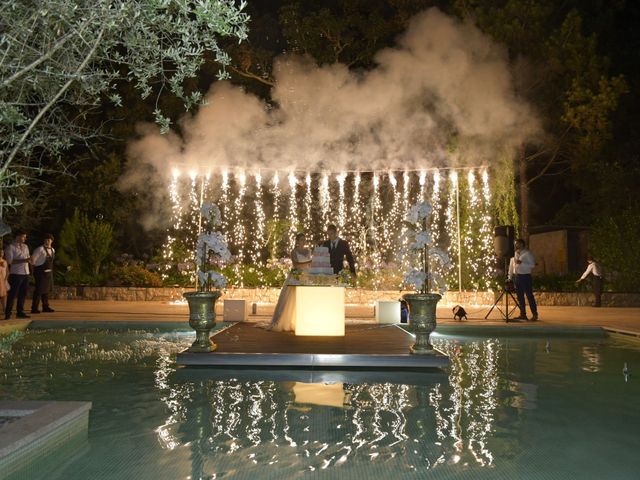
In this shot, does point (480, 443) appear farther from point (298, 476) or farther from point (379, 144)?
point (379, 144)

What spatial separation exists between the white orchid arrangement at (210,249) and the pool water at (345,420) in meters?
1.13

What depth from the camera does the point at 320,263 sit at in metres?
10.5

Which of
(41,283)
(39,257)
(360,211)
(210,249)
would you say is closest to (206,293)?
(210,249)

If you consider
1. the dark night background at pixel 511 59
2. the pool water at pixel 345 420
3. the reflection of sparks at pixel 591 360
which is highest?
the dark night background at pixel 511 59

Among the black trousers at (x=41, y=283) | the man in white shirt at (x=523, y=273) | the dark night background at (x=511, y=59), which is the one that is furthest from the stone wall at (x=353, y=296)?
the black trousers at (x=41, y=283)

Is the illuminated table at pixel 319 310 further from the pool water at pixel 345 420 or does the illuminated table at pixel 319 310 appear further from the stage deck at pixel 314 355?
the pool water at pixel 345 420

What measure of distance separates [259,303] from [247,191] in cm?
700

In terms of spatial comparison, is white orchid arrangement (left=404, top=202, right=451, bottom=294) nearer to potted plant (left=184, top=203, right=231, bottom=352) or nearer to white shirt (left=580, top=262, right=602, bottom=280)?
potted plant (left=184, top=203, right=231, bottom=352)

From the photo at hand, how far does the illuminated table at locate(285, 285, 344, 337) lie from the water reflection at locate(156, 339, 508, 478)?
275 cm

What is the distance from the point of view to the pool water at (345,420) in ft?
14.0

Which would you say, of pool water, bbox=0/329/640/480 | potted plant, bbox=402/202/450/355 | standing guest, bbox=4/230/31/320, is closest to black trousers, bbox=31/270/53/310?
standing guest, bbox=4/230/31/320

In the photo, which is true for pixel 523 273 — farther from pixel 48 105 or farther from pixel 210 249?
pixel 48 105

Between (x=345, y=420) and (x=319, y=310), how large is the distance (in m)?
4.68

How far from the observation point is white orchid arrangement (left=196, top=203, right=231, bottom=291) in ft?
27.6
